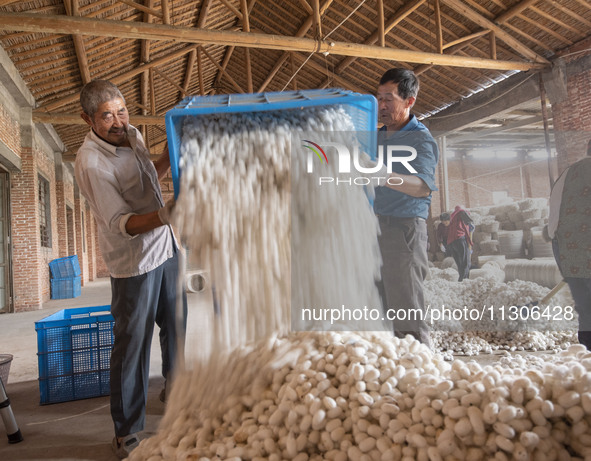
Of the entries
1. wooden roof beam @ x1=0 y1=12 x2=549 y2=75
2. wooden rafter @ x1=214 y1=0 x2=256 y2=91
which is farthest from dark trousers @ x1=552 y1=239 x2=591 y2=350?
wooden rafter @ x1=214 y1=0 x2=256 y2=91

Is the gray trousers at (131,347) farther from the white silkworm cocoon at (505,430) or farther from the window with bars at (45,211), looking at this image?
the window with bars at (45,211)

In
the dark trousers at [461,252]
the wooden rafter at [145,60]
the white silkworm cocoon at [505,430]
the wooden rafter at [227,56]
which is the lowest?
the white silkworm cocoon at [505,430]

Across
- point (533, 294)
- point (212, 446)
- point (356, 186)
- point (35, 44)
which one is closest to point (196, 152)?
point (356, 186)

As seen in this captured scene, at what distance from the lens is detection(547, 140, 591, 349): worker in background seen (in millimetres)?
2379

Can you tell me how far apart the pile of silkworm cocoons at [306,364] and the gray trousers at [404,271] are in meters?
0.13

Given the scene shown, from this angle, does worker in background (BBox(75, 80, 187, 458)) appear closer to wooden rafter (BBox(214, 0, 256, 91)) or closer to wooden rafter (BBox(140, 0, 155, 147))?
wooden rafter (BBox(214, 0, 256, 91))

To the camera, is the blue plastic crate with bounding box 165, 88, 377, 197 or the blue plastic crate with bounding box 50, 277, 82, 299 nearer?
the blue plastic crate with bounding box 165, 88, 377, 197

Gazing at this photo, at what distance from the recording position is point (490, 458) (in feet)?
3.83

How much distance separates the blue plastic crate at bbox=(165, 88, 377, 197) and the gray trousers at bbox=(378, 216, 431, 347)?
1.25 ft

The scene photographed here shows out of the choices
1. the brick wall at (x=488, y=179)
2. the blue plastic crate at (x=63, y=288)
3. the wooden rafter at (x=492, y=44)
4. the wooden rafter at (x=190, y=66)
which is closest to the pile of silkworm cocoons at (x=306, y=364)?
the wooden rafter at (x=492, y=44)

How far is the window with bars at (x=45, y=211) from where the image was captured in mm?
9148

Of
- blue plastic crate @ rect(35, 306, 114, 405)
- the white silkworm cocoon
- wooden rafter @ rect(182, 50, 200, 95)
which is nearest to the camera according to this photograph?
the white silkworm cocoon

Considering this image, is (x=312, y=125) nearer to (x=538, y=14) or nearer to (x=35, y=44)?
(x=35, y=44)

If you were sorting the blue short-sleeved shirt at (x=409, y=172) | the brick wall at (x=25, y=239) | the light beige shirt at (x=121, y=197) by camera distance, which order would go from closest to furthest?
the light beige shirt at (x=121, y=197), the blue short-sleeved shirt at (x=409, y=172), the brick wall at (x=25, y=239)
